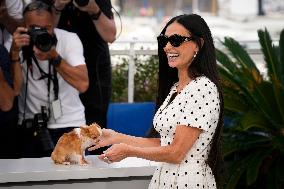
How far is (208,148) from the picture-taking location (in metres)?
2.54

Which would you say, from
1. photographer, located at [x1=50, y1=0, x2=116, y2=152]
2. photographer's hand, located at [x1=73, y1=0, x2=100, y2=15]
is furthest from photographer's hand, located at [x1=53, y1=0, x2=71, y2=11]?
photographer's hand, located at [x1=73, y1=0, x2=100, y2=15]

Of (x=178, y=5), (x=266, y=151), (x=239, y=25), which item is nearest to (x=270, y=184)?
(x=266, y=151)

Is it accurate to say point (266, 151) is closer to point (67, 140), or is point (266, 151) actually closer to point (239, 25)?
point (67, 140)

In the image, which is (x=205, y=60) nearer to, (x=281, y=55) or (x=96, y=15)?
(x=96, y=15)

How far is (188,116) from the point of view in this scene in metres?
2.43

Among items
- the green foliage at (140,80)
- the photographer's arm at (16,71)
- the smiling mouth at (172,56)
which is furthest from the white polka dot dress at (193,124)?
the green foliage at (140,80)

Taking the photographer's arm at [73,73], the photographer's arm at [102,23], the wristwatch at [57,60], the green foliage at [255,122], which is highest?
the photographer's arm at [102,23]

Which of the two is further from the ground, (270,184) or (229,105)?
(229,105)

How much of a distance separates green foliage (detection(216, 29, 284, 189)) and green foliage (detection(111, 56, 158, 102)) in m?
1.61

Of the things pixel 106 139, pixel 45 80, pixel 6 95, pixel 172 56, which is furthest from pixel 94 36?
pixel 172 56

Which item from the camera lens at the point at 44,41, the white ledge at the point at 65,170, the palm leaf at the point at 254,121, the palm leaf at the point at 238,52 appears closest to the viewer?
the white ledge at the point at 65,170

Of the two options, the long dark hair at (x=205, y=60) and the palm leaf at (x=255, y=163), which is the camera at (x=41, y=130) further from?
the long dark hair at (x=205, y=60)

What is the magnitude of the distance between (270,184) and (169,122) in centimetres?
205

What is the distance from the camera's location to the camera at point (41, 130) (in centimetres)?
388
